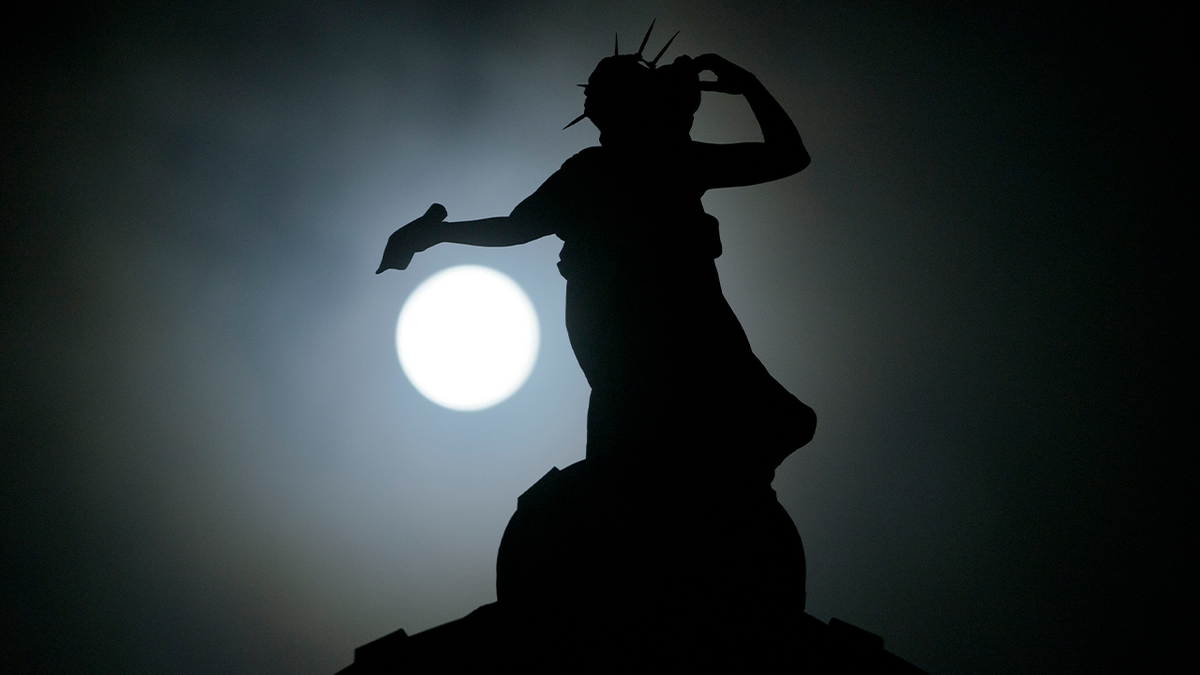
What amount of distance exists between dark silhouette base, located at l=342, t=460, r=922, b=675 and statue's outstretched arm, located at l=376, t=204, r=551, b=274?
6.99 ft

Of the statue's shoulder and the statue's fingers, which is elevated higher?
the statue's shoulder

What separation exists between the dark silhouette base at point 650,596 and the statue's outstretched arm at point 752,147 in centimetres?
237

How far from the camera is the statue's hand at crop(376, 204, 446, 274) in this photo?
5.16 meters

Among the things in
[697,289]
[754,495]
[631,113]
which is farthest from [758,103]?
[754,495]

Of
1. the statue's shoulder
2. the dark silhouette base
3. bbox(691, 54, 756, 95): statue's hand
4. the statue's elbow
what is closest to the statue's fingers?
the statue's shoulder

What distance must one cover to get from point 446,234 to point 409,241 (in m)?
0.30

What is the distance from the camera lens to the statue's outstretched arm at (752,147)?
4922 mm

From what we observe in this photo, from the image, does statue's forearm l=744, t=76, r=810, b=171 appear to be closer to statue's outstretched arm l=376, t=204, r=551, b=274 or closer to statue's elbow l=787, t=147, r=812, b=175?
statue's elbow l=787, t=147, r=812, b=175

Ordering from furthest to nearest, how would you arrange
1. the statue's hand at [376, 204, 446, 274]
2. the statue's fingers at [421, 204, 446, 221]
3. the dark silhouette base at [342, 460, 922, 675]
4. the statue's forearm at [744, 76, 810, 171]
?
the statue's fingers at [421, 204, 446, 221] < the statue's hand at [376, 204, 446, 274] < the statue's forearm at [744, 76, 810, 171] < the dark silhouette base at [342, 460, 922, 675]

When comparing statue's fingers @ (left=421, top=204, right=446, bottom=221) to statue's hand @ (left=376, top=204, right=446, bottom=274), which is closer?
statue's hand @ (left=376, top=204, right=446, bottom=274)

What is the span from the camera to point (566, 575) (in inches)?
174

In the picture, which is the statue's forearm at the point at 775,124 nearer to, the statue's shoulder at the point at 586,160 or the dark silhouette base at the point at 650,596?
the statue's shoulder at the point at 586,160

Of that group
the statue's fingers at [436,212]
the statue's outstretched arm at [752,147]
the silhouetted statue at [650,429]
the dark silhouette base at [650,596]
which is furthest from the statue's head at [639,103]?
the dark silhouette base at [650,596]

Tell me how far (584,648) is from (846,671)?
1659 millimetres
